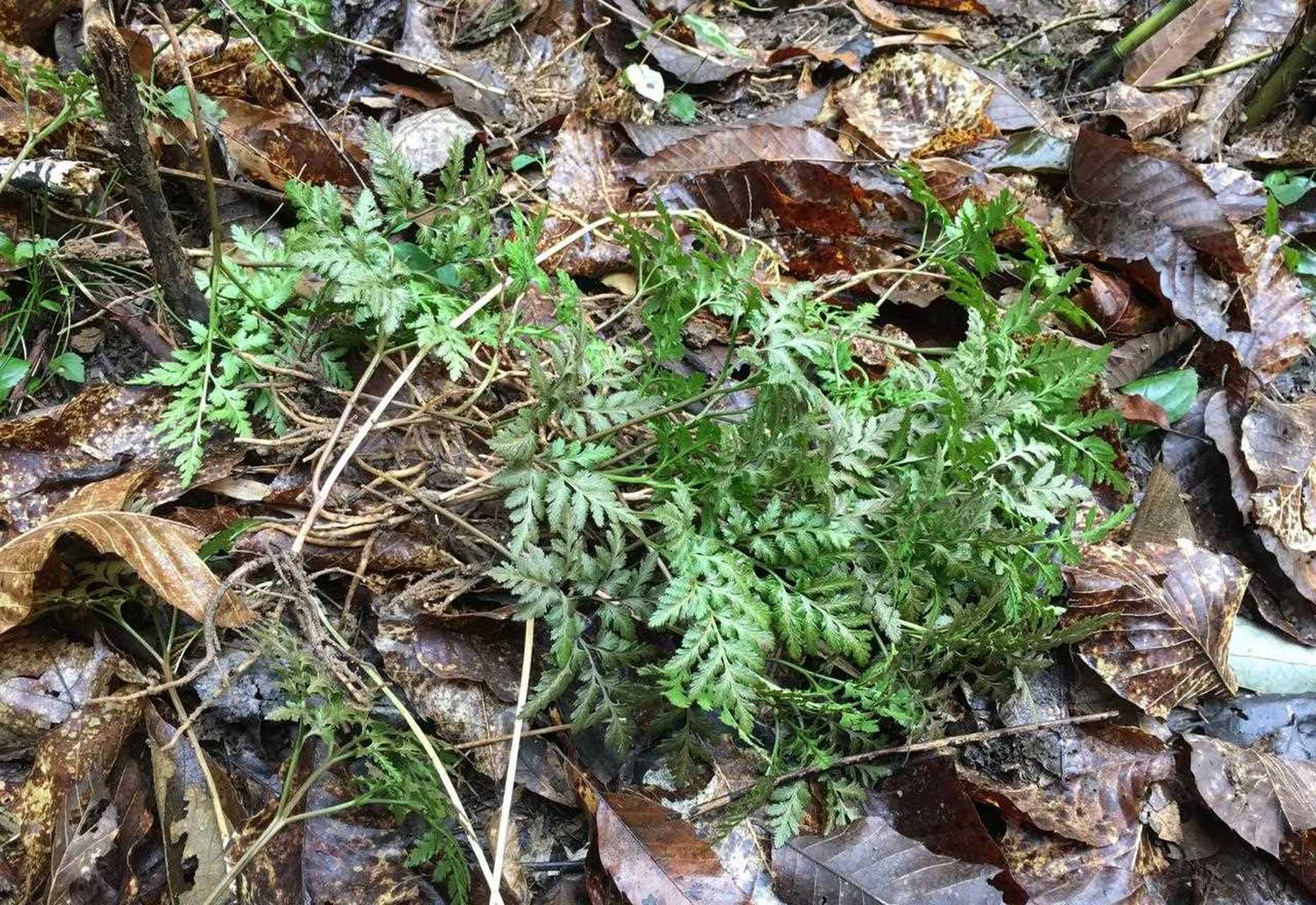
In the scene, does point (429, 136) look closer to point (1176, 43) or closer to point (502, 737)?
point (502, 737)

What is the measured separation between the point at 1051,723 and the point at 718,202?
6.21ft

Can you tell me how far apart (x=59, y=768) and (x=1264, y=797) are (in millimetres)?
2789

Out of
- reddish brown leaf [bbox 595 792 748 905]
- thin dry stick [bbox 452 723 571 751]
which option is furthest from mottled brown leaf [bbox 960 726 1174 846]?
thin dry stick [bbox 452 723 571 751]

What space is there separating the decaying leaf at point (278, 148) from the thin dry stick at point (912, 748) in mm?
2124

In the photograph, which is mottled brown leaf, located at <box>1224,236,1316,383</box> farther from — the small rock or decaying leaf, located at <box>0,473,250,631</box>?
decaying leaf, located at <box>0,473,250,631</box>

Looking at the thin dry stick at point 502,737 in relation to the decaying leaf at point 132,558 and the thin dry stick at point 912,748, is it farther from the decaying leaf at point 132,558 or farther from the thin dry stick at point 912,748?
the decaying leaf at point 132,558

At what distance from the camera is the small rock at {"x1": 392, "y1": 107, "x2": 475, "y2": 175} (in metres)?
2.89

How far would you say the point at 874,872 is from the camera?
1.97 m

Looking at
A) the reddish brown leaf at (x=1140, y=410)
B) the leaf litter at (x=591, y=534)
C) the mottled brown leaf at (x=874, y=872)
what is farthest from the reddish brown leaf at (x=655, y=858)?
the reddish brown leaf at (x=1140, y=410)

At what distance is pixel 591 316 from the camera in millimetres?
2682

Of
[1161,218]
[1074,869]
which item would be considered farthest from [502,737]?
[1161,218]

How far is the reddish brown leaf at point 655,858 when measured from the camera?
6.14 ft

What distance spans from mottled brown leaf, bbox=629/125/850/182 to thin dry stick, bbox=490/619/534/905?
1747mm

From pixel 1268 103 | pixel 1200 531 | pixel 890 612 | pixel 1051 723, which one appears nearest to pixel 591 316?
pixel 890 612
